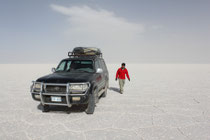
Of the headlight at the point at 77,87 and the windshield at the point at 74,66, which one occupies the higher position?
the windshield at the point at 74,66

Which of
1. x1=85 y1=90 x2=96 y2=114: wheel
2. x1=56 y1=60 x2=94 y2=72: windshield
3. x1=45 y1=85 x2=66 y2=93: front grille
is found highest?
x1=56 y1=60 x2=94 y2=72: windshield

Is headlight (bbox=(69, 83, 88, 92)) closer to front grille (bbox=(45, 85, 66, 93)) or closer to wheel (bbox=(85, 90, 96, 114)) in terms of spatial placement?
front grille (bbox=(45, 85, 66, 93))

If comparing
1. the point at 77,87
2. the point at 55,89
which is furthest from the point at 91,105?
the point at 55,89

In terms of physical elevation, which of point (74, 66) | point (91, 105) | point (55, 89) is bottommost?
point (91, 105)

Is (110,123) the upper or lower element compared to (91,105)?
lower

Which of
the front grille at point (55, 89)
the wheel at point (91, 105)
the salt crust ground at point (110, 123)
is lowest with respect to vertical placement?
the salt crust ground at point (110, 123)

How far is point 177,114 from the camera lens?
4.93m

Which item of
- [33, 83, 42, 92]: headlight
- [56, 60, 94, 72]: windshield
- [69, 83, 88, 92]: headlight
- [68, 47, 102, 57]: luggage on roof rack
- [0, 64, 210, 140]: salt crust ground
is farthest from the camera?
[68, 47, 102, 57]: luggage on roof rack

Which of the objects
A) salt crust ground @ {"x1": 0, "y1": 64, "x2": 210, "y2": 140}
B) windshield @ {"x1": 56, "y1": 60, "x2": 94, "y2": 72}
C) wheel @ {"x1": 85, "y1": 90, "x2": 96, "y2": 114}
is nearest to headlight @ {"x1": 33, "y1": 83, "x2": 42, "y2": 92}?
salt crust ground @ {"x1": 0, "y1": 64, "x2": 210, "y2": 140}

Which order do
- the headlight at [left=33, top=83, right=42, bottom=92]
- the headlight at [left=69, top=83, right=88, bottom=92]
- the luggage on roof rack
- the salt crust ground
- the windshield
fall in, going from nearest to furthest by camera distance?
1. the salt crust ground
2. the headlight at [left=69, top=83, right=88, bottom=92]
3. the headlight at [left=33, top=83, right=42, bottom=92]
4. the windshield
5. the luggage on roof rack

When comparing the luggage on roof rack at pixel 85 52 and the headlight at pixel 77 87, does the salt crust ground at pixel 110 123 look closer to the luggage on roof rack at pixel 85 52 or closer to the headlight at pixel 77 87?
the headlight at pixel 77 87

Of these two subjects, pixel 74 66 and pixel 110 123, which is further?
pixel 74 66

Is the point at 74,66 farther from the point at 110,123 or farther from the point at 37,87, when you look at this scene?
the point at 110,123

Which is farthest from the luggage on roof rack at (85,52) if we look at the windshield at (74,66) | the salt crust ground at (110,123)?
the salt crust ground at (110,123)
